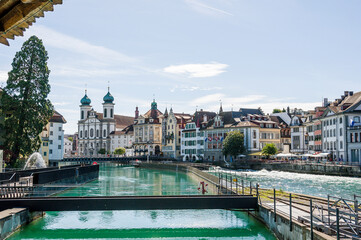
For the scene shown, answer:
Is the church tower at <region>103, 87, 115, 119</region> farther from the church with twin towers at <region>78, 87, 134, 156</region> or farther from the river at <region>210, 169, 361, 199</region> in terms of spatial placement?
the river at <region>210, 169, 361, 199</region>

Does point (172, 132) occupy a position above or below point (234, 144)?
above

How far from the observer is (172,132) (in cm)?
12006

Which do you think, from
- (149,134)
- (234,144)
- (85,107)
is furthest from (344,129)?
(85,107)

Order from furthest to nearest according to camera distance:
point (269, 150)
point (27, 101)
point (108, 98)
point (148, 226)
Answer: point (108, 98) → point (269, 150) → point (27, 101) → point (148, 226)

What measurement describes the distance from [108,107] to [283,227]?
144318mm

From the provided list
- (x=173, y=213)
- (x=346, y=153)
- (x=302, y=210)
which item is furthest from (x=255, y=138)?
(x=302, y=210)

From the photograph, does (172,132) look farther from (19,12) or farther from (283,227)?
(19,12)

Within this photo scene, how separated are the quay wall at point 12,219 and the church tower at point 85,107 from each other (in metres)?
148

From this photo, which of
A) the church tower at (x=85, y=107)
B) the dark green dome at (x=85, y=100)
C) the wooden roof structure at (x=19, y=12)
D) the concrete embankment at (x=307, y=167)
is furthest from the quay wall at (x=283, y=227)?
the dark green dome at (x=85, y=100)

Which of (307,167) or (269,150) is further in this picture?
(269,150)

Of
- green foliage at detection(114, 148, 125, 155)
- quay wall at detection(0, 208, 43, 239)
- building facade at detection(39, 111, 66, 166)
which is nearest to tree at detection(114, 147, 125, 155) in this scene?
green foliage at detection(114, 148, 125, 155)

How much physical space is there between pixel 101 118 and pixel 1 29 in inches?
6460

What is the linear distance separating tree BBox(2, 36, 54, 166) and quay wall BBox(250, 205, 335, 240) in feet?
112

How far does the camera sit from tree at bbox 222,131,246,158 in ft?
284
